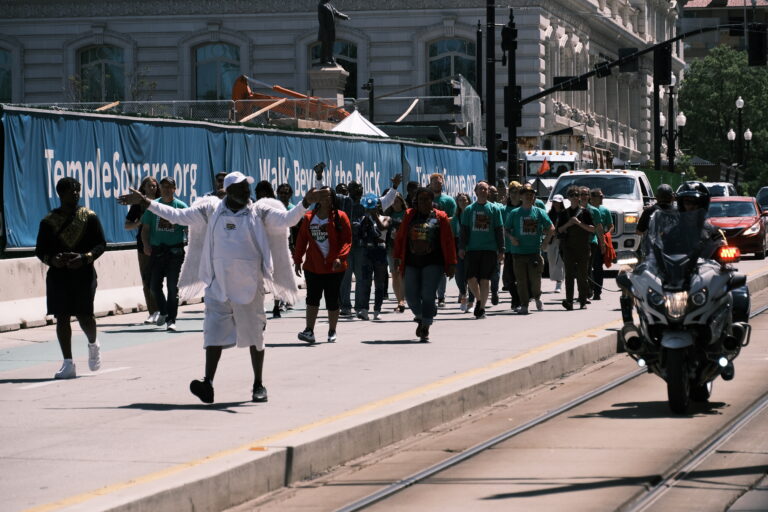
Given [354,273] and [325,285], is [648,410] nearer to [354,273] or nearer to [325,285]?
[325,285]

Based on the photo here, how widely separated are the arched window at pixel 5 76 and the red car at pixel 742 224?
102ft

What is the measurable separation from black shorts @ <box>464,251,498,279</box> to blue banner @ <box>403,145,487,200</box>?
12023 mm

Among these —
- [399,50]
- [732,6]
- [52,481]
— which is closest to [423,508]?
[52,481]

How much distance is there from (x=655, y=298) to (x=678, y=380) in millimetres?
605

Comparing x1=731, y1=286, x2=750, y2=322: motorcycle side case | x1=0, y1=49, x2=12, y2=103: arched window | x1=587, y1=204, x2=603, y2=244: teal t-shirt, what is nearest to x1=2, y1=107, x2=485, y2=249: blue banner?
x1=587, y1=204, x2=603, y2=244: teal t-shirt

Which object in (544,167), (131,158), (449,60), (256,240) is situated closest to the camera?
(256,240)

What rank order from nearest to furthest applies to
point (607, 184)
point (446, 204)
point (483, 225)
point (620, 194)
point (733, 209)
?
point (483, 225)
point (446, 204)
point (620, 194)
point (607, 184)
point (733, 209)

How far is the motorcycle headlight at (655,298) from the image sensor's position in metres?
11.4

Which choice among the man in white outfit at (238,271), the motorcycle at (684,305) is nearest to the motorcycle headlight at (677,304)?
the motorcycle at (684,305)

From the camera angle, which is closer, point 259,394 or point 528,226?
point 259,394

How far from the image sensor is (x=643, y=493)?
8.48m

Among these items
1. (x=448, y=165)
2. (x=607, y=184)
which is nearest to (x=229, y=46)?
(x=448, y=165)

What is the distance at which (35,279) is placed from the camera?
18719mm

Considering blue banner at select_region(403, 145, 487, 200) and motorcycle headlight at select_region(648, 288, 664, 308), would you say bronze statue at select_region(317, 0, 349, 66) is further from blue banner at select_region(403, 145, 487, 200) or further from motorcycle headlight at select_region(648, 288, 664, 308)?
motorcycle headlight at select_region(648, 288, 664, 308)
